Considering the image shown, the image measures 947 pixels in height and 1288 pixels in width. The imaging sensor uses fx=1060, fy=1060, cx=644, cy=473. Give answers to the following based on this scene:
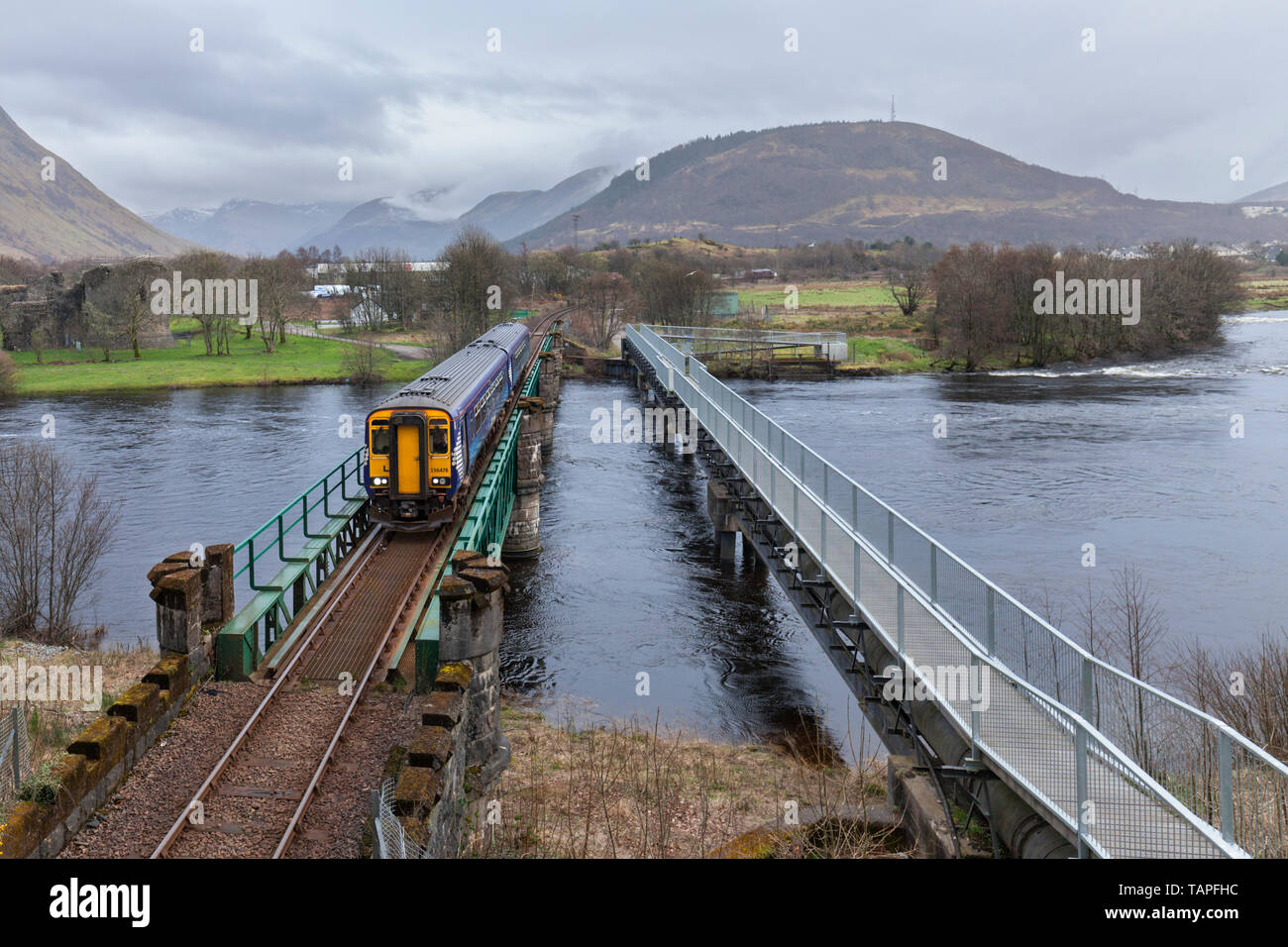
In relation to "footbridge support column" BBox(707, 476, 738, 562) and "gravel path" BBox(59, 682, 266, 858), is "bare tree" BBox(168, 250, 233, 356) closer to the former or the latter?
"footbridge support column" BBox(707, 476, 738, 562)

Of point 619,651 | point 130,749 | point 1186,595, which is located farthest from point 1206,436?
point 130,749

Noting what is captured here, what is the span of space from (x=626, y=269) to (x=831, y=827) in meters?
145

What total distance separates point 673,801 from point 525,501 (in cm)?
1974

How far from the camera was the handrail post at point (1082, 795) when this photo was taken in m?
8.88

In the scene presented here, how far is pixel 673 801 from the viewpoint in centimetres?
1386

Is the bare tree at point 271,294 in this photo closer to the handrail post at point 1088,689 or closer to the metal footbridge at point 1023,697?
the metal footbridge at point 1023,697

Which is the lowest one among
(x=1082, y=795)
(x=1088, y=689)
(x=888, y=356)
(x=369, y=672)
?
(x=369, y=672)

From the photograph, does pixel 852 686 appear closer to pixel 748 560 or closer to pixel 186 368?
pixel 748 560

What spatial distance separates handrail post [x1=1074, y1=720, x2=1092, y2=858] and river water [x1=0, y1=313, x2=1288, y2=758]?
3.36m

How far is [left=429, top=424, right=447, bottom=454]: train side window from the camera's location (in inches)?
869

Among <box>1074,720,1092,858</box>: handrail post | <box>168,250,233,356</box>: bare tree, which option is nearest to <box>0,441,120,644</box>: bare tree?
<box>1074,720,1092,858</box>: handrail post

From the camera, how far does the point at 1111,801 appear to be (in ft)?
30.1

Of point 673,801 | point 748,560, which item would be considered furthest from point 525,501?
point 673,801
